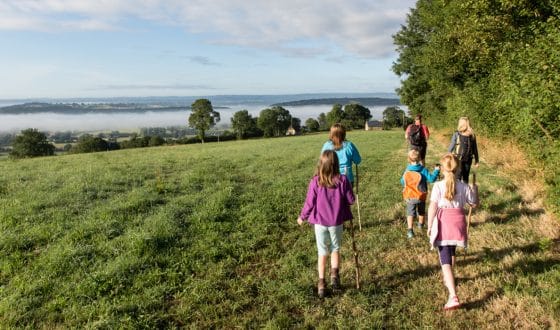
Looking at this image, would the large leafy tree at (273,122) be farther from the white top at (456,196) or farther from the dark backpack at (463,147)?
the white top at (456,196)

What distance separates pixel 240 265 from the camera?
22.9 feet

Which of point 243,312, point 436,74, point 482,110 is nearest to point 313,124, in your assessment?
point 436,74

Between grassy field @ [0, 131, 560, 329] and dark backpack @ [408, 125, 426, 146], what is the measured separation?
9.65 ft

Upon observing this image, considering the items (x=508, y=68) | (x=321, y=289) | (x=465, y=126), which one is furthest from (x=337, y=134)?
(x=508, y=68)

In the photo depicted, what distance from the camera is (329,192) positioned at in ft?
18.7

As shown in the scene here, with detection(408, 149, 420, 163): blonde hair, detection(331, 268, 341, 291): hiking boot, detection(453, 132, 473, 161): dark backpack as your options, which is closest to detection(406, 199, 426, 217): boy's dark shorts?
detection(408, 149, 420, 163): blonde hair

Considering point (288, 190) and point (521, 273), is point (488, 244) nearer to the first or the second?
point (521, 273)

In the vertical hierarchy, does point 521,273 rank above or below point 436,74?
below

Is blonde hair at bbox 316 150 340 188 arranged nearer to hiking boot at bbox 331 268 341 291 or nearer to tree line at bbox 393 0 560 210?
hiking boot at bbox 331 268 341 291

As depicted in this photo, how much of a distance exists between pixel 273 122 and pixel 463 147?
305 feet

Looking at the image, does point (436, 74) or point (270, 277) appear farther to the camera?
point (436, 74)

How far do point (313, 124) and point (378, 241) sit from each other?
10796 centimetres

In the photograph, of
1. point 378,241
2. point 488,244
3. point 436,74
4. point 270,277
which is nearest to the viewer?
point 270,277

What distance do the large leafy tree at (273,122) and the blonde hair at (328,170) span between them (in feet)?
309
